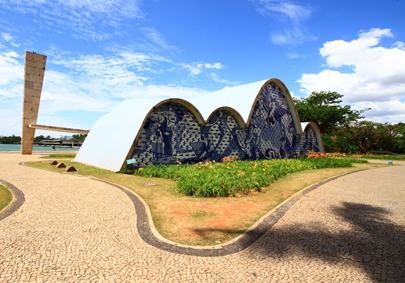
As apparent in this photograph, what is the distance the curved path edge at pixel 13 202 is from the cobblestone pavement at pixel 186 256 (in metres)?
0.14

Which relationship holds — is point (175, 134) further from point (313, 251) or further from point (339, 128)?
point (339, 128)

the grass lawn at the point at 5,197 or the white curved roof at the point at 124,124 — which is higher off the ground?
the white curved roof at the point at 124,124

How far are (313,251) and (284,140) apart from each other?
59.7 feet

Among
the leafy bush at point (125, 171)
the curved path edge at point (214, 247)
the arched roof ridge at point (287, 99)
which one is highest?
the arched roof ridge at point (287, 99)

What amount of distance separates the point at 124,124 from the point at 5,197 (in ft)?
24.3

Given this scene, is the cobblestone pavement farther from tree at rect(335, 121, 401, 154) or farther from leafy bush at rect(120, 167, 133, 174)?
tree at rect(335, 121, 401, 154)

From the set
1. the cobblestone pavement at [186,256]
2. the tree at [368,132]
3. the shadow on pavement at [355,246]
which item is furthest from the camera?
the tree at [368,132]

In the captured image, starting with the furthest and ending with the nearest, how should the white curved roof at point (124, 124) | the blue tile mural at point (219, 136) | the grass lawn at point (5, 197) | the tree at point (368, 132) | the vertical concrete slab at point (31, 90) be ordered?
the tree at point (368, 132), the vertical concrete slab at point (31, 90), the blue tile mural at point (219, 136), the white curved roof at point (124, 124), the grass lawn at point (5, 197)

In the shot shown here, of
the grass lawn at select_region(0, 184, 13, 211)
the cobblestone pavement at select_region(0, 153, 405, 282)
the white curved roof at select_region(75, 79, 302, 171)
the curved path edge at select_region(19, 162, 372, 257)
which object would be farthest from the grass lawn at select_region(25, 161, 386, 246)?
the white curved roof at select_region(75, 79, 302, 171)

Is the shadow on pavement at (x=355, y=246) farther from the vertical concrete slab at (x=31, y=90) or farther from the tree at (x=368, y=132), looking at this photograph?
the tree at (x=368, y=132)

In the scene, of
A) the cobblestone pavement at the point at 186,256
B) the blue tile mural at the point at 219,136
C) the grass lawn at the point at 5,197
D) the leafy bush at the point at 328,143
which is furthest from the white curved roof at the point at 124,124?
the leafy bush at the point at 328,143

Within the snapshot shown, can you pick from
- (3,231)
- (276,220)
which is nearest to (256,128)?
(276,220)

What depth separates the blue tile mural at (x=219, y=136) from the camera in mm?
12602

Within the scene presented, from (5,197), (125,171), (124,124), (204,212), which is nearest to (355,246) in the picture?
(204,212)
